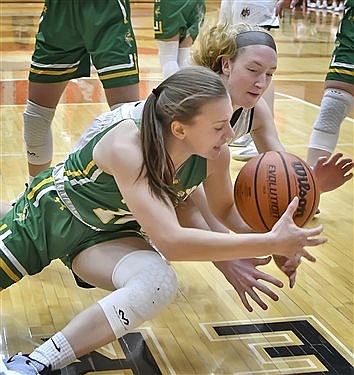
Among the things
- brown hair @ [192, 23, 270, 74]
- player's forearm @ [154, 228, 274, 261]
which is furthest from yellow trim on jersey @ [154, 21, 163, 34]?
player's forearm @ [154, 228, 274, 261]

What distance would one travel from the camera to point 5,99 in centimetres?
570

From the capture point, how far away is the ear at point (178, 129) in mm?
1977

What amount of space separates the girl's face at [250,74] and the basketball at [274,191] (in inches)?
7.6

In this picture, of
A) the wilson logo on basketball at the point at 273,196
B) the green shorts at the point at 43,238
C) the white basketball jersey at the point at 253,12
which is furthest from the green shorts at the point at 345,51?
the green shorts at the point at 43,238

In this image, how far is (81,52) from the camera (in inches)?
117

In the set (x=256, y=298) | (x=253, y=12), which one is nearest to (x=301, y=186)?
(x=256, y=298)

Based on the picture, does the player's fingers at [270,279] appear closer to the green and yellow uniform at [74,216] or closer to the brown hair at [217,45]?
the green and yellow uniform at [74,216]

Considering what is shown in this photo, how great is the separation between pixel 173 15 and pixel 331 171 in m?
2.67

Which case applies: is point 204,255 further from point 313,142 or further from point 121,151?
point 313,142

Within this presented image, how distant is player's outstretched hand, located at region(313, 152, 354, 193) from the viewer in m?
2.40

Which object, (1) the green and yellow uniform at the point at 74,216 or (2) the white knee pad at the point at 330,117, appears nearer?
(1) the green and yellow uniform at the point at 74,216

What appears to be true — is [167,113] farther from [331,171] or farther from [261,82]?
[331,171]

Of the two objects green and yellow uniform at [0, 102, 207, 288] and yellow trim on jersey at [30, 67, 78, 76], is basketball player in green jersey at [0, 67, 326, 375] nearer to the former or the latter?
green and yellow uniform at [0, 102, 207, 288]

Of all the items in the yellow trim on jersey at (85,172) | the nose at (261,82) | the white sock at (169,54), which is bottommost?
the white sock at (169,54)
